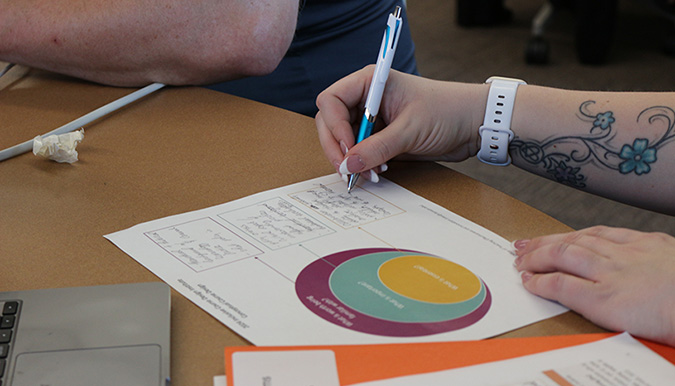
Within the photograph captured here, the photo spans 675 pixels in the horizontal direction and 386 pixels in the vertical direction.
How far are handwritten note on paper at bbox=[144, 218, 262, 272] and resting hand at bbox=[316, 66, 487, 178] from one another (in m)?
0.16

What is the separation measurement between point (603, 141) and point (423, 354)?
1.29 feet

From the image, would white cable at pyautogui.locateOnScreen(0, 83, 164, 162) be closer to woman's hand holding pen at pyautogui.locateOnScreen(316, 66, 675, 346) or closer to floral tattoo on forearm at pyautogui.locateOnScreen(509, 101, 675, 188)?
woman's hand holding pen at pyautogui.locateOnScreen(316, 66, 675, 346)

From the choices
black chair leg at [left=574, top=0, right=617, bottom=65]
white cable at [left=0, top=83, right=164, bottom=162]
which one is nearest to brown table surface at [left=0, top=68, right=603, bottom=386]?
white cable at [left=0, top=83, right=164, bottom=162]

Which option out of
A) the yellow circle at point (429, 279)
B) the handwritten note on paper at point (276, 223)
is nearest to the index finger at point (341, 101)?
the handwritten note on paper at point (276, 223)

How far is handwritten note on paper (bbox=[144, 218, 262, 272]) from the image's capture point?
23.0 inches

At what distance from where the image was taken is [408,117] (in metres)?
0.74

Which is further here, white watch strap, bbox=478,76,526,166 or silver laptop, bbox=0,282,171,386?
white watch strap, bbox=478,76,526,166

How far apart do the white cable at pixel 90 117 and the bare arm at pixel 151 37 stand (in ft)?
0.14

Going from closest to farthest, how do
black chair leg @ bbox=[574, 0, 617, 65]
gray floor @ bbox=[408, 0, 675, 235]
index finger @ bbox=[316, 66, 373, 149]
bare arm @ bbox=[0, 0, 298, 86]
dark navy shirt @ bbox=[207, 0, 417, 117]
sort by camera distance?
index finger @ bbox=[316, 66, 373, 149] < bare arm @ bbox=[0, 0, 298, 86] < dark navy shirt @ bbox=[207, 0, 417, 117] < gray floor @ bbox=[408, 0, 675, 235] < black chair leg @ bbox=[574, 0, 617, 65]

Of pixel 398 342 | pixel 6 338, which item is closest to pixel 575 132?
pixel 398 342

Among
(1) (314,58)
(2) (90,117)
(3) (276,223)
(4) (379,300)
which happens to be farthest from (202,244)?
(1) (314,58)

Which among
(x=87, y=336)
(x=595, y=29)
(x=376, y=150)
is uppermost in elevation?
(x=595, y=29)

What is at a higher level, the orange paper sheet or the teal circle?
the teal circle

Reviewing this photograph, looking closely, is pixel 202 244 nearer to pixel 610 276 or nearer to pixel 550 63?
pixel 610 276
